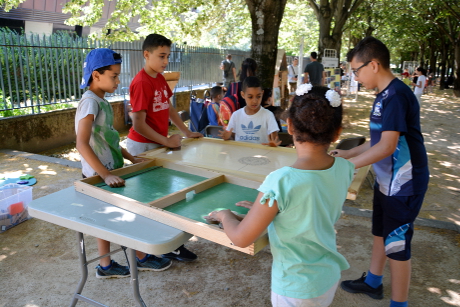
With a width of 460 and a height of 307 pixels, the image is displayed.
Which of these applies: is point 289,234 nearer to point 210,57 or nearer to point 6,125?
point 6,125

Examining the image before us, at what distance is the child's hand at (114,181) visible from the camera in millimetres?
2178

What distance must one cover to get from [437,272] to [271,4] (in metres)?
4.93

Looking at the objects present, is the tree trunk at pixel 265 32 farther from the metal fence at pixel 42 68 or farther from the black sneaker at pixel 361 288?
the black sneaker at pixel 361 288

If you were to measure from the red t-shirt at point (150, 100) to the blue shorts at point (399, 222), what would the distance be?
188 centimetres

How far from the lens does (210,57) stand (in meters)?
14.5

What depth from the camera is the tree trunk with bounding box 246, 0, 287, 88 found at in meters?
6.49

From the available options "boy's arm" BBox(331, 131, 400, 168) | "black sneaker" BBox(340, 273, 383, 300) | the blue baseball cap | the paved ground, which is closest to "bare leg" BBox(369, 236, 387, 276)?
"black sneaker" BBox(340, 273, 383, 300)

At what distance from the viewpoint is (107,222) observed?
5.72ft

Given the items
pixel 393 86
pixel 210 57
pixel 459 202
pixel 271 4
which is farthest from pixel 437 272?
pixel 210 57

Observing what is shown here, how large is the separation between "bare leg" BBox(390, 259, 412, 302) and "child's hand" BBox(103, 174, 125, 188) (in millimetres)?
1768

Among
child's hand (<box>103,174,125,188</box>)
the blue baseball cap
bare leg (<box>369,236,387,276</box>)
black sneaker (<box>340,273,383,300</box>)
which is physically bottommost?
black sneaker (<box>340,273,383,300</box>)

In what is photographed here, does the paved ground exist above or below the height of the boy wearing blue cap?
below

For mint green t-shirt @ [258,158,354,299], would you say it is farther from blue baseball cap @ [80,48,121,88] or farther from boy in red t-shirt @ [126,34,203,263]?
boy in red t-shirt @ [126,34,203,263]

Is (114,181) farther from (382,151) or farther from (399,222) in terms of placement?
(399,222)
